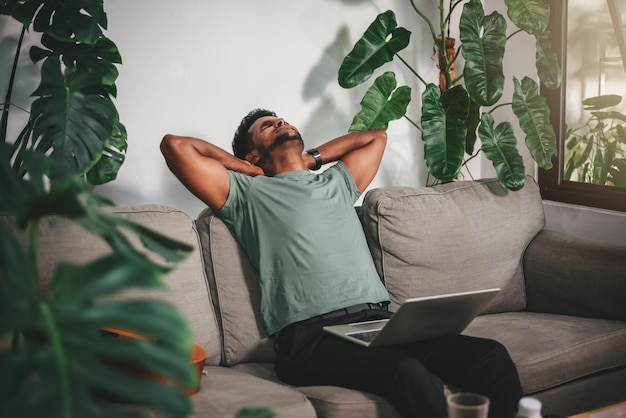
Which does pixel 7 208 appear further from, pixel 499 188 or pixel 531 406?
pixel 499 188

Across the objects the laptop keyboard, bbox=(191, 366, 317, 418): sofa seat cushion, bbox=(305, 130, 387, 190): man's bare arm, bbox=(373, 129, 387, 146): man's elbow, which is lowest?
bbox=(191, 366, 317, 418): sofa seat cushion

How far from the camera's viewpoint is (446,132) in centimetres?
272

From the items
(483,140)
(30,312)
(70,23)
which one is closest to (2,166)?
(30,312)

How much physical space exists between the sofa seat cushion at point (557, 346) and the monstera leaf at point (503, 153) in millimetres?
545

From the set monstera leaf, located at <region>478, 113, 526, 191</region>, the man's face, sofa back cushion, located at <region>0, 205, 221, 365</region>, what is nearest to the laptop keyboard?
sofa back cushion, located at <region>0, 205, 221, 365</region>

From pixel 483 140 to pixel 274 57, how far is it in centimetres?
94

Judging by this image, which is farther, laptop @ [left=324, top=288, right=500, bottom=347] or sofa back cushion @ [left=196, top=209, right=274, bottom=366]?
sofa back cushion @ [left=196, top=209, right=274, bottom=366]

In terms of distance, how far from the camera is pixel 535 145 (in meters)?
2.77

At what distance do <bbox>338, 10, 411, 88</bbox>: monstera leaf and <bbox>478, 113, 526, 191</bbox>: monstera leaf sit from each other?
1.61 ft

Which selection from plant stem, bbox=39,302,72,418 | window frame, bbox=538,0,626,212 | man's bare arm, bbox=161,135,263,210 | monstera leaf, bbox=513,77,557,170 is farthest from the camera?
window frame, bbox=538,0,626,212

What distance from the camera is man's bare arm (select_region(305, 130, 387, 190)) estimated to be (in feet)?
8.23

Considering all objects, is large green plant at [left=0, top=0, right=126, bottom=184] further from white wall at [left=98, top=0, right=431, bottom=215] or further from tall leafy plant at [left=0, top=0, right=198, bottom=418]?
tall leafy plant at [left=0, top=0, right=198, bottom=418]

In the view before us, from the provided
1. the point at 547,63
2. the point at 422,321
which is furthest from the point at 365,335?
the point at 547,63

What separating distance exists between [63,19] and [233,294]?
3.23 ft
